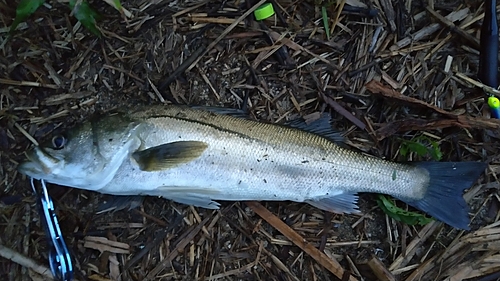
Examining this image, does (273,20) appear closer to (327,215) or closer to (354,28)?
(354,28)

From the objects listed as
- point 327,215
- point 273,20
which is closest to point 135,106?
point 273,20

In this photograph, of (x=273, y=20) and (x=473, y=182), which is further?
(x=273, y=20)

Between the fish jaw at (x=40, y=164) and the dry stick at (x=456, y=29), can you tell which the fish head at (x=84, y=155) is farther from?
the dry stick at (x=456, y=29)

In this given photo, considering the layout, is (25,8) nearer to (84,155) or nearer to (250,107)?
(84,155)

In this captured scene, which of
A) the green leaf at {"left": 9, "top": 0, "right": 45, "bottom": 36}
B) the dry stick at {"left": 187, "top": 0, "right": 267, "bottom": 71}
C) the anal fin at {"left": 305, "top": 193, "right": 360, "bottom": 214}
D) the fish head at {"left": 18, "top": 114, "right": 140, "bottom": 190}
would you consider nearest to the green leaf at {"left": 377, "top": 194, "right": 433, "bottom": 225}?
the anal fin at {"left": 305, "top": 193, "right": 360, "bottom": 214}

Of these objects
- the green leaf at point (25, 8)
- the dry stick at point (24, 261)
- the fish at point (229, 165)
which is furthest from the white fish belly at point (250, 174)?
the green leaf at point (25, 8)

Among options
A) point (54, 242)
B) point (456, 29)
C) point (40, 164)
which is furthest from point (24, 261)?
point (456, 29)
